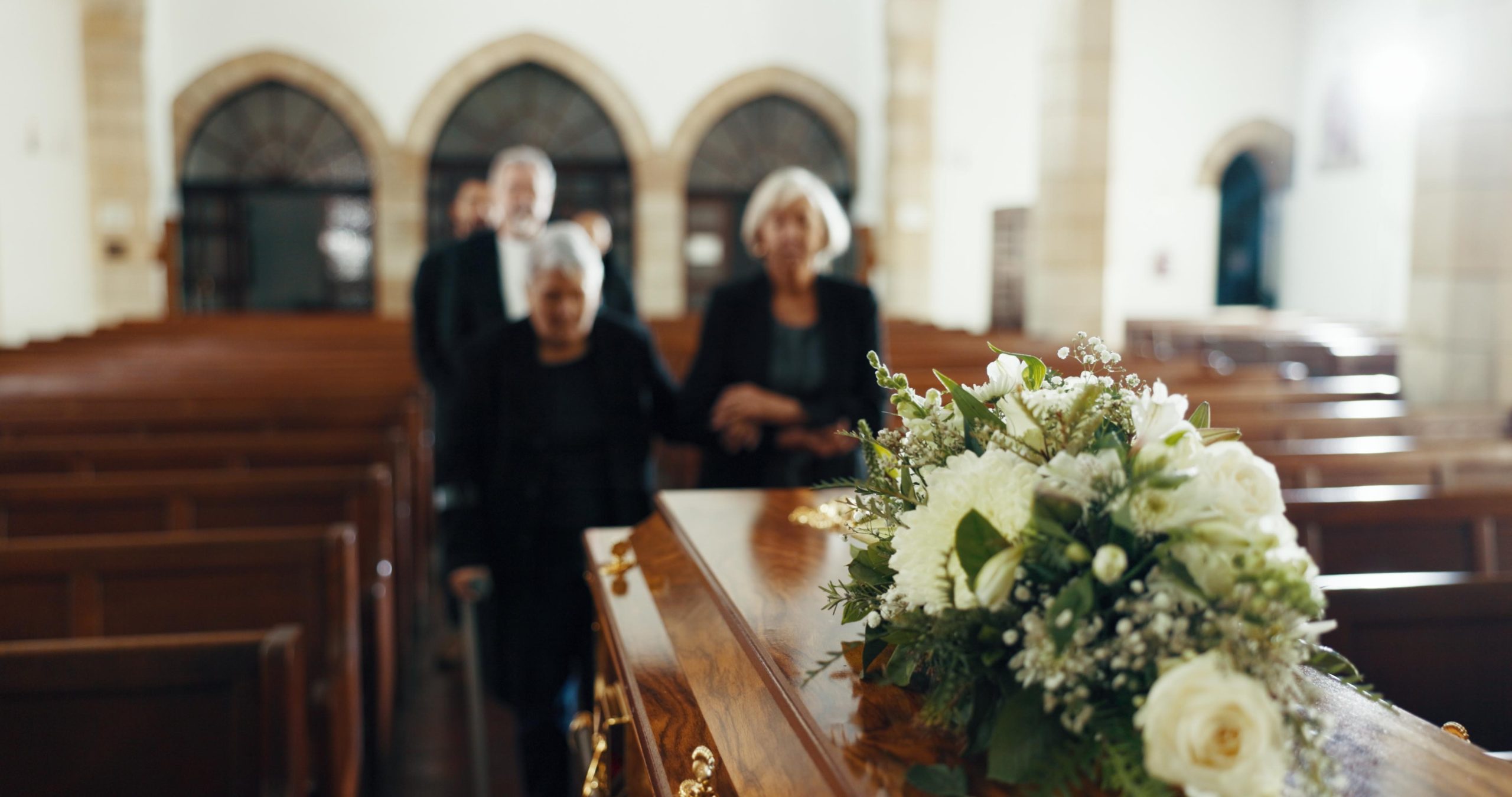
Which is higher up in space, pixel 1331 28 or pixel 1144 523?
pixel 1331 28

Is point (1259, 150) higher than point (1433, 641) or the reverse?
higher

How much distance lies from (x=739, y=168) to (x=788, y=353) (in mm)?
11688

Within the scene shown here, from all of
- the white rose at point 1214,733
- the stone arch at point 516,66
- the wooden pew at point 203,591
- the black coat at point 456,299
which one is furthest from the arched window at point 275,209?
the white rose at point 1214,733

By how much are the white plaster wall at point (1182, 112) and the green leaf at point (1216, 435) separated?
45.6ft

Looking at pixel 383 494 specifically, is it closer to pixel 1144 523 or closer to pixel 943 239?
pixel 1144 523

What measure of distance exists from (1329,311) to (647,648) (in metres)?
14.6

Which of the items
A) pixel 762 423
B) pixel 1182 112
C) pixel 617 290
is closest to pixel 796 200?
pixel 762 423

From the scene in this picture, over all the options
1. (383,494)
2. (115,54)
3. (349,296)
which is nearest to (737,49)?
(349,296)

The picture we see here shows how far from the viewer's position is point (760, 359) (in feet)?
9.77

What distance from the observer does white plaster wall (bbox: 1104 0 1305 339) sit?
47.6 ft

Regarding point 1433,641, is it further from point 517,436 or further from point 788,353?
point 517,436

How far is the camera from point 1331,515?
2711mm

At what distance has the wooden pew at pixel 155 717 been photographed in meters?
1.62

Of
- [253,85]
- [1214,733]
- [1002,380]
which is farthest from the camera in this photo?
[253,85]
